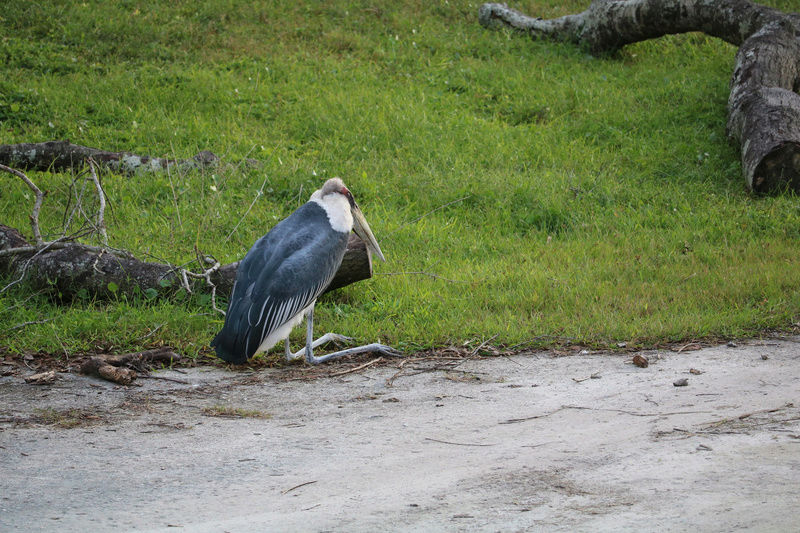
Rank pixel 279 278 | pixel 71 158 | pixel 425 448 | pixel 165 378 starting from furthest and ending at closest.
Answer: pixel 71 158 → pixel 279 278 → pixel 165 378 → pixel 425 448

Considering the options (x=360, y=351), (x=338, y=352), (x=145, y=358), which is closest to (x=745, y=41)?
(x=360, y=351)

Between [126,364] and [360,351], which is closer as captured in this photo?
[126,364]

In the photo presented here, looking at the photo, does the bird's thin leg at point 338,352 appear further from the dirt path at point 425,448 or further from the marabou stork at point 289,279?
the dirt path at point 425,448


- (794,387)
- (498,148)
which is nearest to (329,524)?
(794,387)

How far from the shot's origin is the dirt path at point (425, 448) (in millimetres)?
2803

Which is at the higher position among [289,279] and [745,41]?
[745,41]

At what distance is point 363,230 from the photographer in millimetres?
5621

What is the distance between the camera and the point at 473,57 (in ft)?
37.6

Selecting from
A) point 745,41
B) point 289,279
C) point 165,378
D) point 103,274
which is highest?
point 745,41

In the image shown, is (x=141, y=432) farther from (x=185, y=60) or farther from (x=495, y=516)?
(x=185, y=60)

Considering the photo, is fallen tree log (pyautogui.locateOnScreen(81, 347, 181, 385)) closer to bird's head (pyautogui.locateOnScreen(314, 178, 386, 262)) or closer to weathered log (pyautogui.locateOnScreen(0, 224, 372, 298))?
weathered log (pyautogui.locateOnScreen(0, 224, 372, 298))

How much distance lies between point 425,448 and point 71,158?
18.6ft

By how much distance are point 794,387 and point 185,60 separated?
8.81 metres

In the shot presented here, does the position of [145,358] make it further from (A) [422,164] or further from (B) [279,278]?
(A) [422,164]
